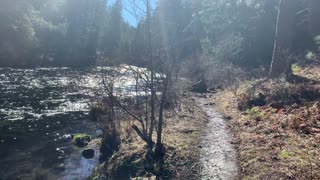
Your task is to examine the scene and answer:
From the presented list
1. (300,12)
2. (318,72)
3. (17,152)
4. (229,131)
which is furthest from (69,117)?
(300,12)

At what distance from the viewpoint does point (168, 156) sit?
10609mm

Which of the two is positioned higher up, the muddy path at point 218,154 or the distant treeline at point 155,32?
the distant treeline at point 155,32

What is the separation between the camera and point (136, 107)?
12.9 meters

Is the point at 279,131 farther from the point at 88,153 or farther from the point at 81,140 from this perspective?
the point at 81,140

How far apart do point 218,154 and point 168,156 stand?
1470 millimetres

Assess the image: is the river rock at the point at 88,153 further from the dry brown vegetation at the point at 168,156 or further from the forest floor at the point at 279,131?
the forest floor at the point at 279,131

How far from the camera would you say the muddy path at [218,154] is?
363 inches

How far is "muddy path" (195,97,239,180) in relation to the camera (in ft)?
30.3

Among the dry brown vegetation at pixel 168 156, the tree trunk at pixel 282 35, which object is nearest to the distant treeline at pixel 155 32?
the tree trunk at pixel 282 35

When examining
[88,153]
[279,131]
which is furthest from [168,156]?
[88,153]

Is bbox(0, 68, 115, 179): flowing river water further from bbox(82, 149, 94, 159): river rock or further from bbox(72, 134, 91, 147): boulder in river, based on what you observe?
bbox(72, 134, 91, 147): boulder in river

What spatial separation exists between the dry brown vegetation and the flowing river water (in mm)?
1397

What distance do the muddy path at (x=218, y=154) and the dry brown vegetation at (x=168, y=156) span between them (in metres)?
0.23

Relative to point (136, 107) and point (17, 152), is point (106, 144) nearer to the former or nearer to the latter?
point (136, 107)
